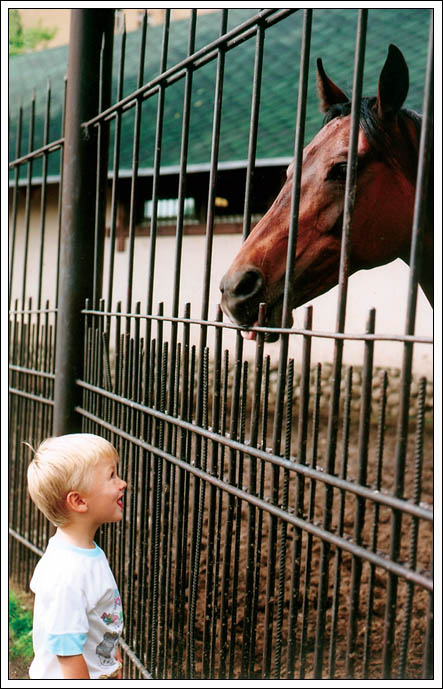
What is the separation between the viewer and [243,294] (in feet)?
6.81

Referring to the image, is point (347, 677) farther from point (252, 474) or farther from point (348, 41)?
point (348, 41)

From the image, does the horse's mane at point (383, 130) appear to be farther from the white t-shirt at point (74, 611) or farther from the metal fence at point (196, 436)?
the white t-shirt at point (74, 611)

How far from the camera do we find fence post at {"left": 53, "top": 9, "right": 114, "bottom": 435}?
145 inches

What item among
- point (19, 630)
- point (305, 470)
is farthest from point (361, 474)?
point (19, 630)

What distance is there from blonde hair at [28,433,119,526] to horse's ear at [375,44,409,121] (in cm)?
130

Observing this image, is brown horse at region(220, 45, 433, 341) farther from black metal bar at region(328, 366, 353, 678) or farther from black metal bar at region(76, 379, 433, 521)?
black metal bar at region(328, 366, 353, 678)

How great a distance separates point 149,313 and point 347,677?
5.09 ft

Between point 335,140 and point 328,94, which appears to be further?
point 328,94

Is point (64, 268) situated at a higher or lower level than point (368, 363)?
higher

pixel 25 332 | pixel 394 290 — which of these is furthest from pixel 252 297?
pixel 394 290

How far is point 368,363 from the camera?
145 cm

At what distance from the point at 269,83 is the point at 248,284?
993 cm

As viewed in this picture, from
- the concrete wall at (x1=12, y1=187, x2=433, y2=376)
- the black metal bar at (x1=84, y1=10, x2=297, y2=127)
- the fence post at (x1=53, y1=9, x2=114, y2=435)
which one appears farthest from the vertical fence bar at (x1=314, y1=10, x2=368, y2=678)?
the concrete wall at (x1=12, y1=187, x2=433, y2=376)

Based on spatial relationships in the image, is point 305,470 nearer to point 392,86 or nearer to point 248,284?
point 248,284
